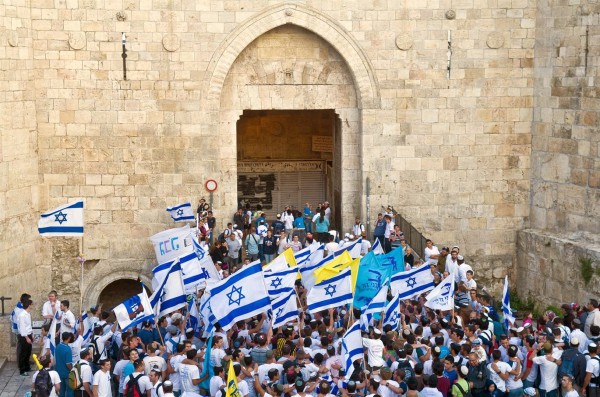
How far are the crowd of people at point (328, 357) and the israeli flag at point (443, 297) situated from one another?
0.28 meters

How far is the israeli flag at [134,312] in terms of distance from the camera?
819 inches

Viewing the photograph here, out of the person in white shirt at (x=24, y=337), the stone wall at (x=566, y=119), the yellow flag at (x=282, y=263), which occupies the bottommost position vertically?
the person in white shirt at (x=24, y=337)

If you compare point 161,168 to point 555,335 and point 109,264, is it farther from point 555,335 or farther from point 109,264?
point 555,335

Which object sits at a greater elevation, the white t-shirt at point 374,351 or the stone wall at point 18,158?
the stone wall at point 18,158

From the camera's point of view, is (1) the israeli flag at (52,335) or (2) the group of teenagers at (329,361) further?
(1) the israeli flag at (52,335)

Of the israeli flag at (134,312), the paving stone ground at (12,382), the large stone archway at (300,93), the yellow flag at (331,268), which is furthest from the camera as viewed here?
the large stone archway at (300,93)

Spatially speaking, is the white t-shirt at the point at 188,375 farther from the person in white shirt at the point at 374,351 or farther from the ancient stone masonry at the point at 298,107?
the ancient stone masonry at the point at 298,107

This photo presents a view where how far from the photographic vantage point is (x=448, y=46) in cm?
3023

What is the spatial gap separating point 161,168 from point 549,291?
1018 cm

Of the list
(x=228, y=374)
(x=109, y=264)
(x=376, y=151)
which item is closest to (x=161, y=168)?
(x=109, y=264)

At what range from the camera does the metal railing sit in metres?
29.1

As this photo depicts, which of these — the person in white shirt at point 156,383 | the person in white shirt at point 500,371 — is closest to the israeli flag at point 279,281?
the person in white shirt at point 156,383

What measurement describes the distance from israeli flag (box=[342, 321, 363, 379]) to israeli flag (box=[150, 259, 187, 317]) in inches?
166

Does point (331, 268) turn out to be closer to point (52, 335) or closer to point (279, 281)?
point (279, 281)
